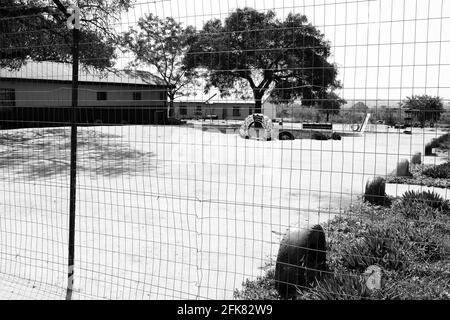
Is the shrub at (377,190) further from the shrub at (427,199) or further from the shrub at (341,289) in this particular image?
the shrub at (341,289)

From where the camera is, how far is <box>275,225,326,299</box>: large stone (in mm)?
4180

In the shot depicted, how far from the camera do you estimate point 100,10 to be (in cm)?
1938

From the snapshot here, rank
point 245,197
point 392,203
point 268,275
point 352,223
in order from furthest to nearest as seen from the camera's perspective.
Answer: point 245,197 → point 392,203 → point 352,223 → point 268,275

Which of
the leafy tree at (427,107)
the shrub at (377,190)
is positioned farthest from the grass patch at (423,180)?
the leafy tree at (427,107)

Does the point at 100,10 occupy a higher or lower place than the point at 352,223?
higher

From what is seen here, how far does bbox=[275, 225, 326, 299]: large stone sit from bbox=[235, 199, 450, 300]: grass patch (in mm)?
97

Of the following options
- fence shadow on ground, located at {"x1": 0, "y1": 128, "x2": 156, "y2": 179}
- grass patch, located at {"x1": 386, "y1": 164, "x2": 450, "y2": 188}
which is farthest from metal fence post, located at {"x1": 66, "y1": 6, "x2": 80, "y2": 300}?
grass patch, located at {"x1": 386, "y1": 164, "x2": 450, "y2": 188}

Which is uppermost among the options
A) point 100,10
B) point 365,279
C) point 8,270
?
point 100,10

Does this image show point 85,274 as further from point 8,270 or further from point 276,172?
point 276,172

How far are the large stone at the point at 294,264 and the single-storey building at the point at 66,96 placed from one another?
1838 millimetres

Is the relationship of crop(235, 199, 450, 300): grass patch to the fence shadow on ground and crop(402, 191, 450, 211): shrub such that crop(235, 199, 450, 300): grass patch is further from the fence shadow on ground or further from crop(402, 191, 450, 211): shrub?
the fence shadow on ground

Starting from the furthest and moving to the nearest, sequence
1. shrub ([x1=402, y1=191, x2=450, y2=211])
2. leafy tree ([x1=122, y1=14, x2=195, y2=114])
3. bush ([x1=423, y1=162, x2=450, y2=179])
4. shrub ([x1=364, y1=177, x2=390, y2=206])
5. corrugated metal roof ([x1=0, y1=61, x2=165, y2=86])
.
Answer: bush ([x1=423, y1=162, x2=450, y2=179]) < shrub ([x1=364, y1=177, x2=390, y2=206]) < shrub ([x1=402, y1=191, x2=450, y2=211]) < corrugated metal roof ([x1=0, y1=61, x2=165, y2=86]) < leafy tree ([x1=122, y1=14, x2=195, y2=114])
